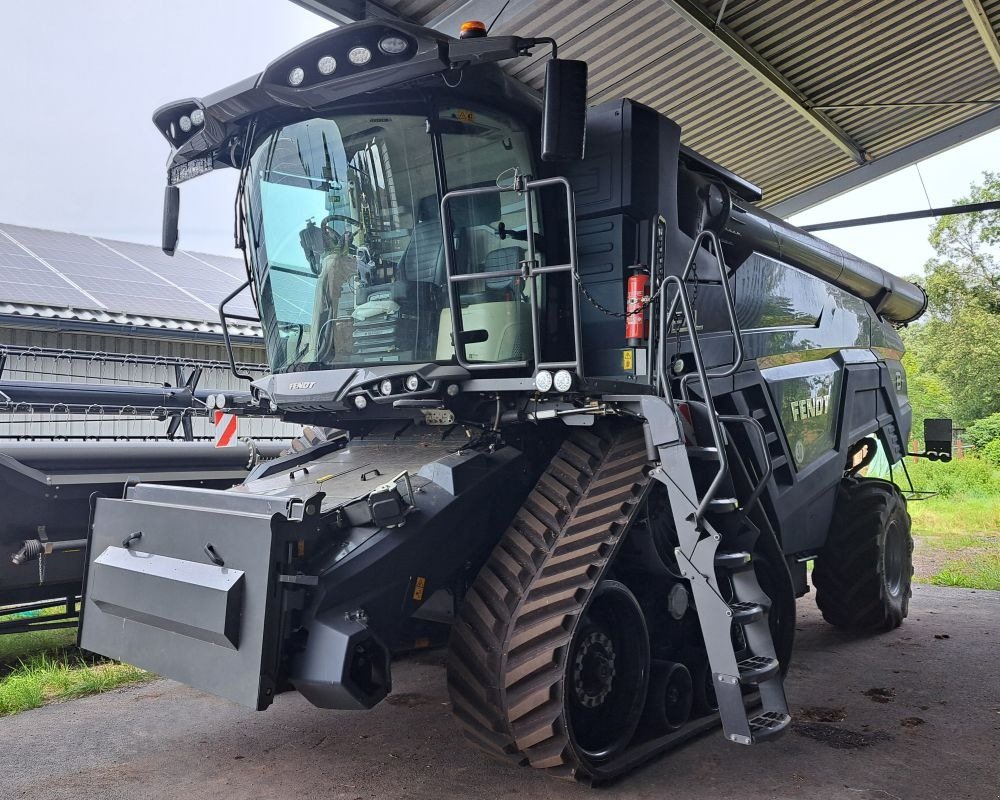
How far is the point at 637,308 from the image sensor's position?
4.82 m

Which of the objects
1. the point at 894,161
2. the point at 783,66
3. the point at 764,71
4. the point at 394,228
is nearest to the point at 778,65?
the point at 783,66

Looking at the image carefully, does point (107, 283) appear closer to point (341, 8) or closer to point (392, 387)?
point (341, 8)

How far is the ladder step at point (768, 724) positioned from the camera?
3.95 meters

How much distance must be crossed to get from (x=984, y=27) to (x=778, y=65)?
2.42 meters

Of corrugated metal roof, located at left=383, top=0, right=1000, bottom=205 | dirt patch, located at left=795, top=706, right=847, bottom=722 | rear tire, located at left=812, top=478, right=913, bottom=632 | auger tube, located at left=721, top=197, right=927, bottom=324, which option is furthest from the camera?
corrugated metal roof, located at left=383, top=0, right=1000, bottom=205

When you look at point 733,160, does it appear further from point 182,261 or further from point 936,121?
point 182,261

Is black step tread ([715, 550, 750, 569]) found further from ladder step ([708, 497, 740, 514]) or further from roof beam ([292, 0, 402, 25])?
roof beam ([292, 0, 402, 25])

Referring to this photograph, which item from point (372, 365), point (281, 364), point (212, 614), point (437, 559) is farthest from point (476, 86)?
point (212, 614)

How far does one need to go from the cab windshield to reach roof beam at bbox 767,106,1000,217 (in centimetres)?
1108

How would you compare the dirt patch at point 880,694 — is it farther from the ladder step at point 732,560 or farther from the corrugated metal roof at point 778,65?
the corrugated metal roof at point 778,65

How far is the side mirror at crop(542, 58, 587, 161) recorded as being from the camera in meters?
3.89

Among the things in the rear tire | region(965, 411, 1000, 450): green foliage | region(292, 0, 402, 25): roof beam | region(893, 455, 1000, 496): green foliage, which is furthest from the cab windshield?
region(965, 411, 1000, 450): green foliage

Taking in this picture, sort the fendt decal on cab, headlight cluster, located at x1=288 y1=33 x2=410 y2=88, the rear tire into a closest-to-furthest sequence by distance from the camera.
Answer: headlight cluster, located at x1=288 y1=33 x2=410 y2=88 < the fendt decal on cab < the rear tire

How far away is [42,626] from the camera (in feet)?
19.2
